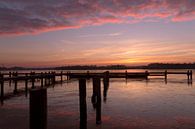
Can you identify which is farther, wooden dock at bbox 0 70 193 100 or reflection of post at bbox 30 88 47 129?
wooden dock at bbox 0 70 193 100

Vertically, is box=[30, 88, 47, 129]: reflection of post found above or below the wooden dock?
above

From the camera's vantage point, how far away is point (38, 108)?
6.36 m

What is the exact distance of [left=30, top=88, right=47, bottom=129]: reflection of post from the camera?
626 centimetres

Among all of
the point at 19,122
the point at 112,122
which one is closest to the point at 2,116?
the point at 19,122

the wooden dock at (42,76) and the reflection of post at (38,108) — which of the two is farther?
the wooden dock at (42,76)

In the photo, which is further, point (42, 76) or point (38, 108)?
point (42, 76)

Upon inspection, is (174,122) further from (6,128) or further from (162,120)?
(6,128)

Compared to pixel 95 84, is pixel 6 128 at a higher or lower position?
lower

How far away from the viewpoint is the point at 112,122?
47.7 feet

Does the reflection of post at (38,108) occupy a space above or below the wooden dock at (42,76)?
above

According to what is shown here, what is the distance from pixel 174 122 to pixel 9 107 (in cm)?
1181

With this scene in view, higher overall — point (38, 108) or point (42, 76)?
point (38, 108)

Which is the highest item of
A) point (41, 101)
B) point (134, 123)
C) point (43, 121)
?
point (41, 101)

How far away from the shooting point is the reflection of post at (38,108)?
6258 mm
